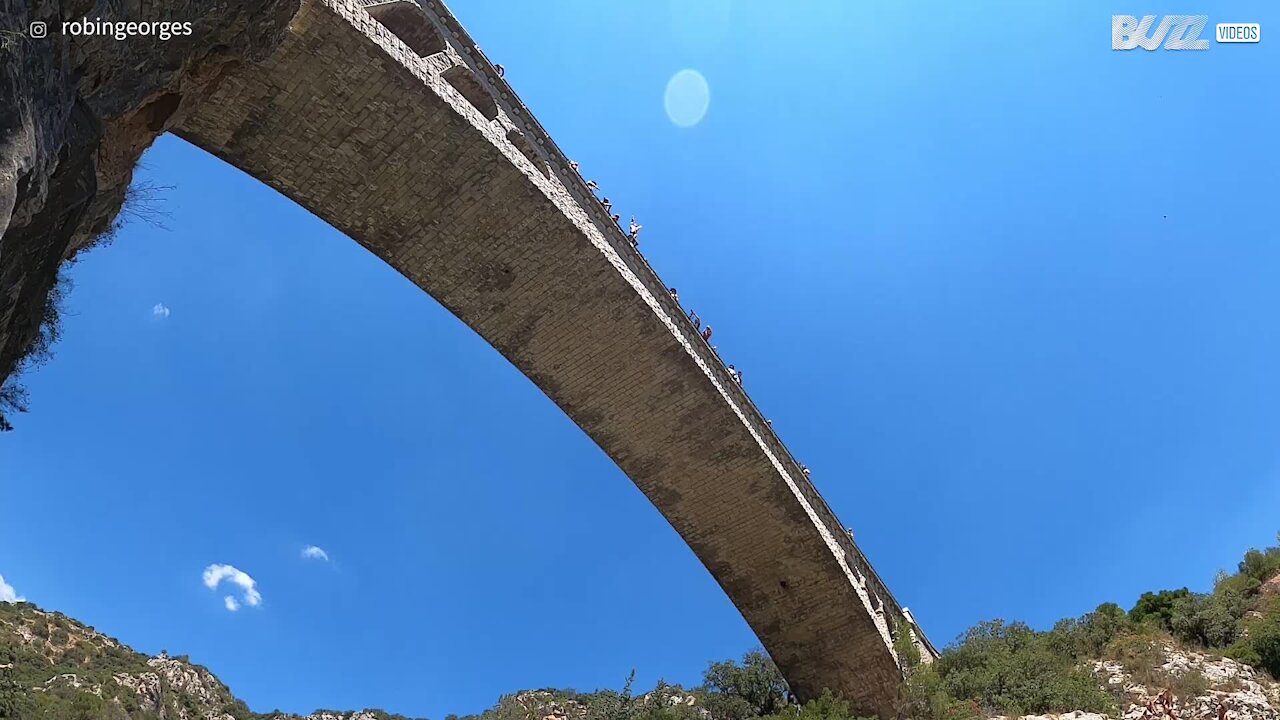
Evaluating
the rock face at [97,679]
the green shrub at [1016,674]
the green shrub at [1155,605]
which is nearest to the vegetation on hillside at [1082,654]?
the green shrub at [1016,674]

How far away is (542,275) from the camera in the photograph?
34.1 ft

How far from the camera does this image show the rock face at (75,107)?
342 centimetres

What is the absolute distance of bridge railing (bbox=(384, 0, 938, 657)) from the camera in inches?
367

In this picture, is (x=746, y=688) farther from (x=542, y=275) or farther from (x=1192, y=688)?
(x=542, y=275)

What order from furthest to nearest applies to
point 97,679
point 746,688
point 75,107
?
point 97,679 < point 746,688 < point 75,107

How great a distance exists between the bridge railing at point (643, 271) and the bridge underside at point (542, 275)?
3cm

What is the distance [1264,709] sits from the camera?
9.69 meters

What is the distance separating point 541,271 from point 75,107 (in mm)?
6338

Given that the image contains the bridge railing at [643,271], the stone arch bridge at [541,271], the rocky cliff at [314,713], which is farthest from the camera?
the rocky cliff at [314,713]

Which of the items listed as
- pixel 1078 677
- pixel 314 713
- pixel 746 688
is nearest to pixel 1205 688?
pixel 1078 677

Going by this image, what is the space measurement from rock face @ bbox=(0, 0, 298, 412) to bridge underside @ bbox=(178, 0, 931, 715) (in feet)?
4.89

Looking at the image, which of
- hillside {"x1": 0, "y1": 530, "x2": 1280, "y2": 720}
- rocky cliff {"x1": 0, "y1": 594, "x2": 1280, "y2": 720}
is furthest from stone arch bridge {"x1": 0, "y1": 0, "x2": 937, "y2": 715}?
rocky cliff {"x1": 0, "y1": 594, "x2": 1280, "y2": 720}

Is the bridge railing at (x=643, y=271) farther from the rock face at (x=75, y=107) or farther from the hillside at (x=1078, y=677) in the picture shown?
the rock face at (x=75, y=107)

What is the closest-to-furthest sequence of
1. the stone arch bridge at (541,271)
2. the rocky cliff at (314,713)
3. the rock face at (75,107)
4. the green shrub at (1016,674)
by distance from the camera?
the rock face at (75,107)
the stone arch bridge at (541,271)
the rocky cliff at (314,713)
the green shrub at (1016,674)
